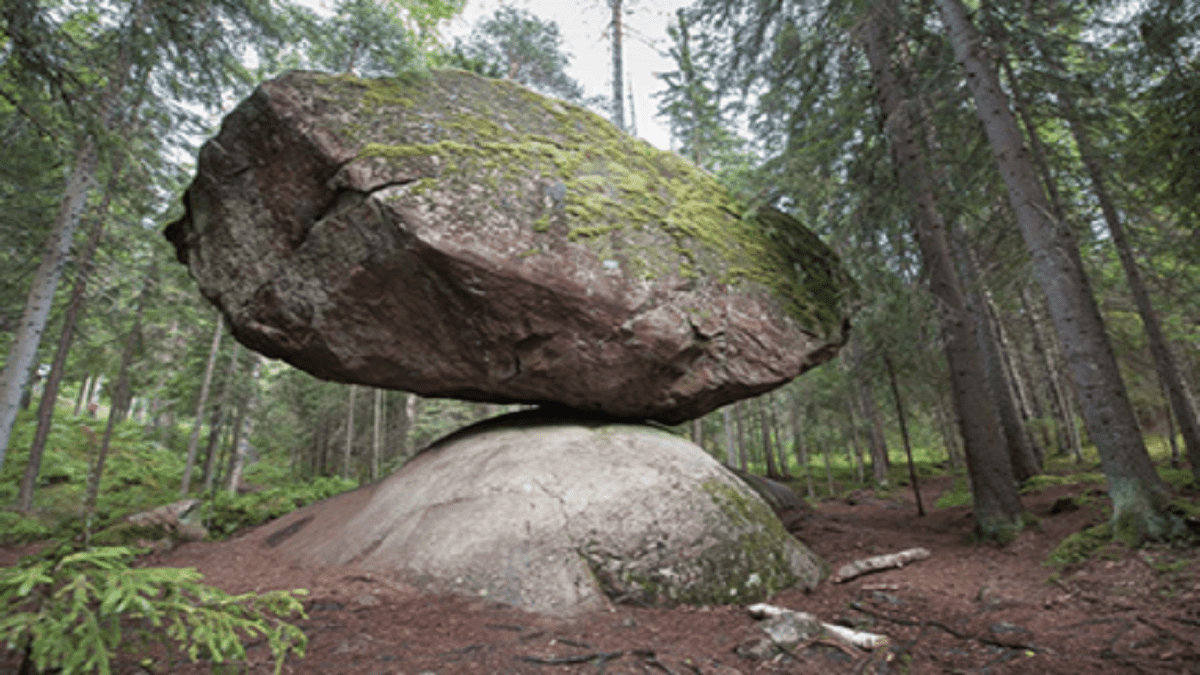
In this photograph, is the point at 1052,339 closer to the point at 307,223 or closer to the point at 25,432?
the point at 307,223

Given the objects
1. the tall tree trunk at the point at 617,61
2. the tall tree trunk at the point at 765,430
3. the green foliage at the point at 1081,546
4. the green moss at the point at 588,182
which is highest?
the tall tree trunk at the point at 617,61

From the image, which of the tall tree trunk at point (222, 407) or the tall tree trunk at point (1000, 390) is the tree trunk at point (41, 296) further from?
the tall tree trunk at point (1000, 390)

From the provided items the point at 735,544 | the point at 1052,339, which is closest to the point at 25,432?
the point at 735,544

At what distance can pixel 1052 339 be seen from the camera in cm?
1661

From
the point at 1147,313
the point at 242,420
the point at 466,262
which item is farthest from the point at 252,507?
the point at 1147,313

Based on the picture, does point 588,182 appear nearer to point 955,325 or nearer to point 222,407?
point 955,325

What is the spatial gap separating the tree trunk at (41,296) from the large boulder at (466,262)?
1.42 metres

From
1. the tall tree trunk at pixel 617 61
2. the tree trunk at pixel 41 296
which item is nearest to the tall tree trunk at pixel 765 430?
the tall tree trunk at pixel 617 61

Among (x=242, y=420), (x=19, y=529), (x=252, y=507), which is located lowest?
(x=19, y=529)

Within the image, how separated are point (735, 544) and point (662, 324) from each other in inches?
98.0

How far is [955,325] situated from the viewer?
759 cm

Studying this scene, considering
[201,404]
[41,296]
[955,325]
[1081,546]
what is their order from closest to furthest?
[1081,546] → [41,296] → [955,325] → [201,404]

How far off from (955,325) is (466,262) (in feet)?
22.3

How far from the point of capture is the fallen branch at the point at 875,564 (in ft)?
18.9
